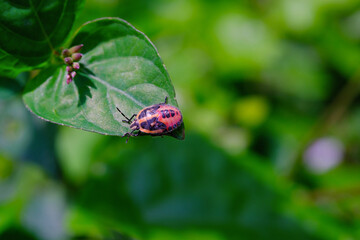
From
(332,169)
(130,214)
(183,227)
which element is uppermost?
(332,169)

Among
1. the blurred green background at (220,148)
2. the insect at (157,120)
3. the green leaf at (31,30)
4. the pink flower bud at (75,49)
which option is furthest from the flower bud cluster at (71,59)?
the blurred green background at (220,148)

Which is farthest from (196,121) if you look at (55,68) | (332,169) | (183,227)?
(55,68)

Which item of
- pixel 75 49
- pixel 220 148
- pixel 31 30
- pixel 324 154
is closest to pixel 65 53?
pixel 75 49

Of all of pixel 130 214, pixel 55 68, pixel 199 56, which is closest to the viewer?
pixel 55 68

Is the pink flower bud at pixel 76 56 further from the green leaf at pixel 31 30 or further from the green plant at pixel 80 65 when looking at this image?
the green leaf at pixel 31 30

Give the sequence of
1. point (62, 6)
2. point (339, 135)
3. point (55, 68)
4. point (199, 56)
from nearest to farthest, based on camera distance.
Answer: point (62, 6) < point (55, 68) < point (199, 56) < point (339, 135)

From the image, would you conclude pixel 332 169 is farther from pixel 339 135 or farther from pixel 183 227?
pixel 183 227
